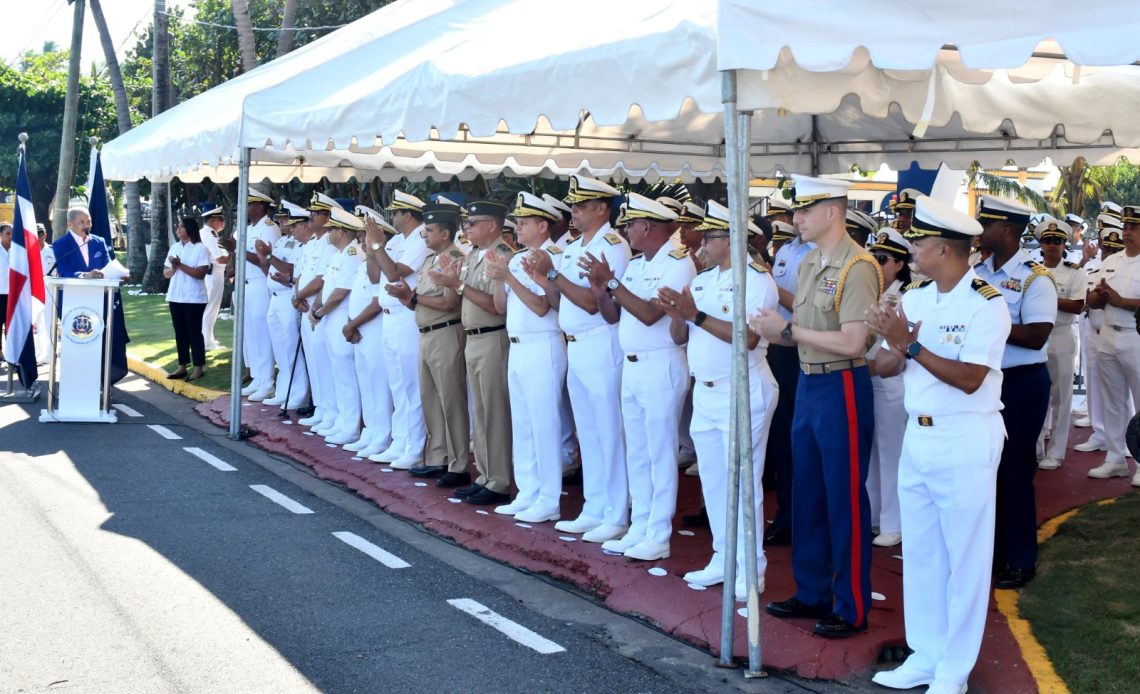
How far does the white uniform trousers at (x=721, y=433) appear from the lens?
19.5ft

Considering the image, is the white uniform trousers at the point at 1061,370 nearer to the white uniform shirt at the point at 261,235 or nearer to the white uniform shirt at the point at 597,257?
the white uniform shirt at the point at 597,257

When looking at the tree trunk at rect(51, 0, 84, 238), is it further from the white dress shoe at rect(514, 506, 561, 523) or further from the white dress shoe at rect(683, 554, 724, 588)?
the white dress shoe at rect(683, 554, 724, 588)

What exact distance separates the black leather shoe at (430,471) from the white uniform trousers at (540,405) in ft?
4.43

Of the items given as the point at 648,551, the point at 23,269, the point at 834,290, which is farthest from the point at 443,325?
the point at 23,269

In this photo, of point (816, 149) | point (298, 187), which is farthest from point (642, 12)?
point (298, 187)

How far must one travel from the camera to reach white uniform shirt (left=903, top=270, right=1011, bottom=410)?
4625 millimetres

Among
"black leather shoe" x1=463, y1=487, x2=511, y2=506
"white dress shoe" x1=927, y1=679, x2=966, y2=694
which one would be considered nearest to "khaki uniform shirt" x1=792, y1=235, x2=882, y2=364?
"white dress shoe" x1=927, y1=679, x2=966, y2=694

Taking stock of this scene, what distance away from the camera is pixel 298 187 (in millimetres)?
23297

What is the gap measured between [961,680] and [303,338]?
7953 mm

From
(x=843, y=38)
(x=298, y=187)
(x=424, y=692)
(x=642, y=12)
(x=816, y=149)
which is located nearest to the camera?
(x=843, y=38)

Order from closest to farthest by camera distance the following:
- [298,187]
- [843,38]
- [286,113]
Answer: [843,38]
[286,113]
[298,187]

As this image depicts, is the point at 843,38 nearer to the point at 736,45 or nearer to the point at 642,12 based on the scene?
the point at 736,45

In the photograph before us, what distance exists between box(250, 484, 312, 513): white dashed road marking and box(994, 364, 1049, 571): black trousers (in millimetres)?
4544

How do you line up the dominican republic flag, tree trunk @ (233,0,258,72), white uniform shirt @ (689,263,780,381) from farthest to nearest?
1. tree trunk @ (233,0,258,72)
2. the dominican republic flag
3. white uniform shirt @ (689,263,780,381)
